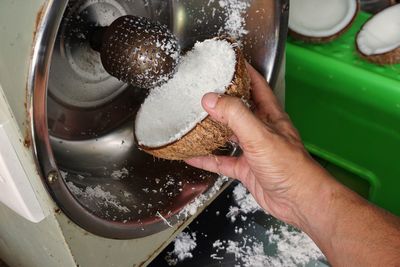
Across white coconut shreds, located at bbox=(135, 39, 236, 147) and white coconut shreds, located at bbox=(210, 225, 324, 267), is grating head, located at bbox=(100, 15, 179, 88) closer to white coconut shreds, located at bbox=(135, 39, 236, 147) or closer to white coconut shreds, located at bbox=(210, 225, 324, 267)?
white coconut shreds, located at bbox=(135, 39, 236, 147)

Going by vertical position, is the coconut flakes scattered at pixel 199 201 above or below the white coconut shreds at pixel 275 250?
above

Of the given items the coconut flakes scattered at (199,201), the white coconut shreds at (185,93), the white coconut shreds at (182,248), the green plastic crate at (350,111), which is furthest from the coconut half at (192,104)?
the green plastic crate at (350,111)

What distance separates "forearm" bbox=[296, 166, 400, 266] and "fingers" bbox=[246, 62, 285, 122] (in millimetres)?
151

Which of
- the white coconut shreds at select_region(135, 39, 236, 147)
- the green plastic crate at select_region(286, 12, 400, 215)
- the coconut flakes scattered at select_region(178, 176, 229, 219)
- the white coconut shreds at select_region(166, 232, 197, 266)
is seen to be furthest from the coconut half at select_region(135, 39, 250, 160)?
the green plastic crate at select_region(286, 12, 400, 215)

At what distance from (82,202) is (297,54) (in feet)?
2.00

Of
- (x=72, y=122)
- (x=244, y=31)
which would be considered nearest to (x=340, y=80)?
(x=244, y=31)

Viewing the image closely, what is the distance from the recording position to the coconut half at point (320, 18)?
1.12m

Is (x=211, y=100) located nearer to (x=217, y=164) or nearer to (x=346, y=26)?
(x=217, y=164)

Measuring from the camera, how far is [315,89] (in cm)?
114

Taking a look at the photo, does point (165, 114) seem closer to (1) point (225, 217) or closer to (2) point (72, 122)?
(2) point (72, 122)

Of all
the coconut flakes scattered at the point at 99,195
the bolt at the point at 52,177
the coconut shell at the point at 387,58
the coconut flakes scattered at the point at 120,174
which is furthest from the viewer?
the coconut shell at the point at 387,58

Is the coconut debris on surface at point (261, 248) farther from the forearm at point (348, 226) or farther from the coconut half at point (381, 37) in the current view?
the coconut half at point (381, 37)

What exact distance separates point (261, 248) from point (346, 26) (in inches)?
20.0

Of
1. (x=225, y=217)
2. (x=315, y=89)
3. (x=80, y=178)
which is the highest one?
(x=80, y=178)
